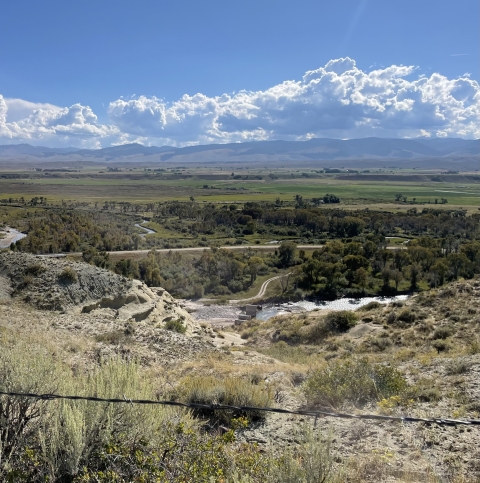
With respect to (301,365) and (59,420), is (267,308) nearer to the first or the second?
(301,365)

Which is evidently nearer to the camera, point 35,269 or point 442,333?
point 442,333

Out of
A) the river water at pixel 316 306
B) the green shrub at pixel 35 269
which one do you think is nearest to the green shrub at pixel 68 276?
the green shrub at pixel 35 269

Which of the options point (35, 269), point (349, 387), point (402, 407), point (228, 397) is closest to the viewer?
point (228, 397)

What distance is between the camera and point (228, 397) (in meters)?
7.48

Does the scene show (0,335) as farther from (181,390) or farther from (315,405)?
(315,405)

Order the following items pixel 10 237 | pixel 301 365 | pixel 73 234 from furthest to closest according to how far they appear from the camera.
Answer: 1. pixel 10 237
2. pixel 73 234
3. pixel 301 365

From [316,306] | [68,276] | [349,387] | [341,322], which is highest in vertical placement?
[349,387]

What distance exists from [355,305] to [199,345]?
26747mm

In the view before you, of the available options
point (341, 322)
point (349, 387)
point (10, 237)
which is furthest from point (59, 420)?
point (10, 237)

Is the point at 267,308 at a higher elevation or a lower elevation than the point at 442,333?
lower

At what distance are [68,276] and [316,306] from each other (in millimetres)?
24877

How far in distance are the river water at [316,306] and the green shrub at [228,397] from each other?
2807 cm

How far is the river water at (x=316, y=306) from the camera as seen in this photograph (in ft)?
123

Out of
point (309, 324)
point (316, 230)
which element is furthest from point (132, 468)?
point (316, 230)
